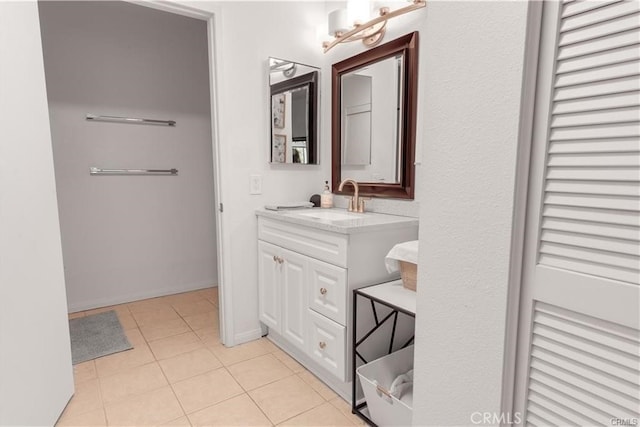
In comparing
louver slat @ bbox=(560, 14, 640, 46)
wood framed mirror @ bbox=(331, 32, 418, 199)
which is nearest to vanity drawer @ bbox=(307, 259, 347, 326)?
wood framed mirror @ bbox=(331, 32, 418, 199)

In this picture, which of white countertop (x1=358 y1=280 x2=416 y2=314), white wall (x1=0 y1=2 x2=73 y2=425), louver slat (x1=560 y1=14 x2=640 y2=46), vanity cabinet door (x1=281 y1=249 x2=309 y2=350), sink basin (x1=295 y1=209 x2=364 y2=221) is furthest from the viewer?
sink basin (x1=295 y1=209 x2=364 y2=221)

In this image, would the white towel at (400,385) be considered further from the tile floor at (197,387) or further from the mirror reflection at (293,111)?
the mirror reflection at (293,111)

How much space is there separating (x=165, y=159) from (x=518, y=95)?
9.68 feet

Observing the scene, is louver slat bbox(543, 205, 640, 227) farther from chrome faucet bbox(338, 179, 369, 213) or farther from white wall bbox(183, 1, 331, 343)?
white wall bbox(183, 1, 331, 343)

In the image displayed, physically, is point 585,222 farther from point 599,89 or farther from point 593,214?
point 599,89

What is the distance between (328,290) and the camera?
1.69 metres

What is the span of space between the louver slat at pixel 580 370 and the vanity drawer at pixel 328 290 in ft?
3.20

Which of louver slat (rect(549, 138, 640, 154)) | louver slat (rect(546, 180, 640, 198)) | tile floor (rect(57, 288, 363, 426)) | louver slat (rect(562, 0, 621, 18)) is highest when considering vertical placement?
louver slat (rect(562, 0, 621, 18))

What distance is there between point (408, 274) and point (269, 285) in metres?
0.96

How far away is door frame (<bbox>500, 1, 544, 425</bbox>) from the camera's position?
2.05 feet

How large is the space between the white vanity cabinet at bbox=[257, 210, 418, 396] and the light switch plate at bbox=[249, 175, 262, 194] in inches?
6.4

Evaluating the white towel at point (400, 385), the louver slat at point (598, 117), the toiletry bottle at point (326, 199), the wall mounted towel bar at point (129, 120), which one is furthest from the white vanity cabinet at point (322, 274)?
the wall mounted towel bar at point (129, 120)

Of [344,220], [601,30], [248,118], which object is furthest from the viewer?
[248,118]

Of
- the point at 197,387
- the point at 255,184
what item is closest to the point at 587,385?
the point at 197,387
